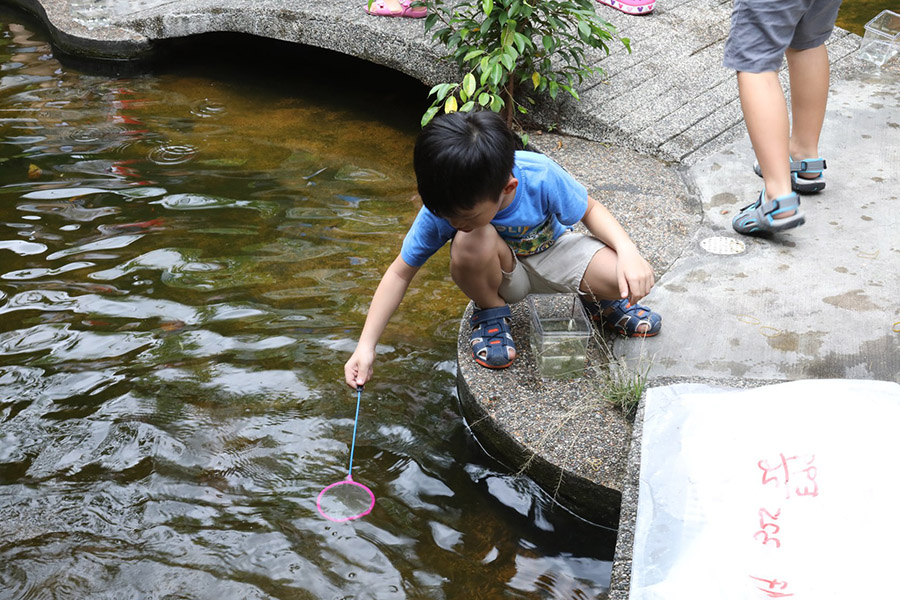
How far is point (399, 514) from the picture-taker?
2627 mm

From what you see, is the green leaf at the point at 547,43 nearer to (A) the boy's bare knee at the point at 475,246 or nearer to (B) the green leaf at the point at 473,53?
(B) the green leaf at the point at 473,53

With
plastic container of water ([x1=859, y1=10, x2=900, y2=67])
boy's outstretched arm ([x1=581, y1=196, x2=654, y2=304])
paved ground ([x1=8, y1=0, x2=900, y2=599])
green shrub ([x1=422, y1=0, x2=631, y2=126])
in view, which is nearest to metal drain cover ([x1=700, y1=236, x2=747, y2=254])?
paved ground ([x1=8, y1=0, x2=900, y2=599])

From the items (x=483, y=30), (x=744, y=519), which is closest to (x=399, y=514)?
(x=744, y=519)

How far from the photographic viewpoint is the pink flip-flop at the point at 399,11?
5039 millimetres

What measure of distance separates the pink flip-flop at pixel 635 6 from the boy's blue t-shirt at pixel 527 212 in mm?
2849

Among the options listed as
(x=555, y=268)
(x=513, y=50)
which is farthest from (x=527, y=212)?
(x=513, y=50)

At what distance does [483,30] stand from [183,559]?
107 inches

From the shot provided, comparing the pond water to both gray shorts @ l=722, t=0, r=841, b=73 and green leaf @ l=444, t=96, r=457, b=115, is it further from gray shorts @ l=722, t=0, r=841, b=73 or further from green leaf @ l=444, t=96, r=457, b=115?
gray shorts @ l=722, t=0, r=841, b=73

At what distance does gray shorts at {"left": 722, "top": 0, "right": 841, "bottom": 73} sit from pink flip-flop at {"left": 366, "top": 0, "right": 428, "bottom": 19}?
2.25 metres

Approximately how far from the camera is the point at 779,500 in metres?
1.94

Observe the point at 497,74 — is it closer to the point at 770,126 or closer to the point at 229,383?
the point at 770,126

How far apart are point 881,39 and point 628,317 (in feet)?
10.7

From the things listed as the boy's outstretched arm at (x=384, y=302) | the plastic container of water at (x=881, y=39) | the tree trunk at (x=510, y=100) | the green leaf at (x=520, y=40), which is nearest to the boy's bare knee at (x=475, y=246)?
the boy's outstretched arm at (x=384, y=302)

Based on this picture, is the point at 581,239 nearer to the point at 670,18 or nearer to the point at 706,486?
the point at 706,486
